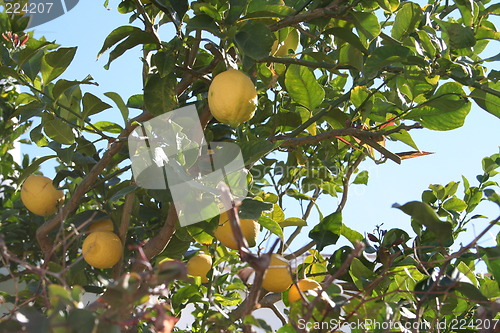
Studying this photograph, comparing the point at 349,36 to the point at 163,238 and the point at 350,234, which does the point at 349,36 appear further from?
the point at 163,238

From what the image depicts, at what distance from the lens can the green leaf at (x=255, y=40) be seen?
40.9 inches

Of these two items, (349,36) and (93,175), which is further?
(93,175)

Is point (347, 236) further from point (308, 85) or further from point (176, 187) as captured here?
point (176, 187)

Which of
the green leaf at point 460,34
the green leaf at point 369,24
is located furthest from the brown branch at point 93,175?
the green leaf at point 460,34

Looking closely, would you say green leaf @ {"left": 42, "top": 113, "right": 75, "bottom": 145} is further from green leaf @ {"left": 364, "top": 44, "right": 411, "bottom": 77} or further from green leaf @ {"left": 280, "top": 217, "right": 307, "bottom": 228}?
green leaf @ {"left": 364, "top": 44, "right": 411, "bottom": 77}

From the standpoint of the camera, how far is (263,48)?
3.42 feet

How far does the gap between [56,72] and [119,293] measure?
0.98 m

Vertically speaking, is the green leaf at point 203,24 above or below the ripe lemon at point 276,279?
above

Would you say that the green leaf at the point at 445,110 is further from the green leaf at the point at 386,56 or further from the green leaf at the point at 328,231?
the green leaf at the point at 328,231

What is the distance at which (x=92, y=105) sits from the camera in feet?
4.73

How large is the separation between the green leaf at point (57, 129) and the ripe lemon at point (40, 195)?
0.68 ft

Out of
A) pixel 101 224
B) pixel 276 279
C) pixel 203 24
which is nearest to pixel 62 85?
pixel 101 224

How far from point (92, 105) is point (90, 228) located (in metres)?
0.29

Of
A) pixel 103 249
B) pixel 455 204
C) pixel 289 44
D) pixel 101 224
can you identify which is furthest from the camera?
pixel 455 204
